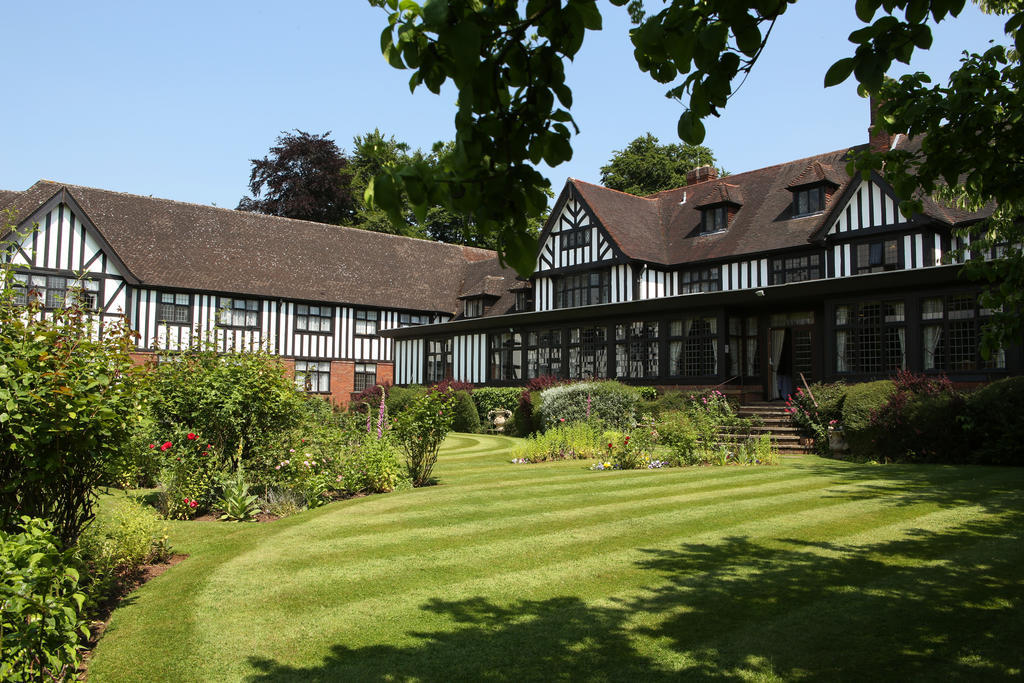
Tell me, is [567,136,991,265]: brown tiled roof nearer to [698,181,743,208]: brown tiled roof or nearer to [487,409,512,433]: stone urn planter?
[698,181,743,208]: brown tiled roof

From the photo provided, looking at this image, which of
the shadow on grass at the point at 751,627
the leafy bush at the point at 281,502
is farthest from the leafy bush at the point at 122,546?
the shadow on grass at the point at 751,627

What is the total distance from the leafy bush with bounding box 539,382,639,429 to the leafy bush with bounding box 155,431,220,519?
11.5 m

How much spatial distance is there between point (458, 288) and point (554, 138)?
125 feet

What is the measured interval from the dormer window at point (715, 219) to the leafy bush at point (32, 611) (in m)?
27.5

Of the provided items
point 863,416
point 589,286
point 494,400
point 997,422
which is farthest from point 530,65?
point 589,286

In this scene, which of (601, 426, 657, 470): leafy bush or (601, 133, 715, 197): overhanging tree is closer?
(601, 426, 657, 470): leafy bush

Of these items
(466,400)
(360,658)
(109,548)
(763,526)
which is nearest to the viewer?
(360,658)

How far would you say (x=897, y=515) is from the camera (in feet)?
28.1

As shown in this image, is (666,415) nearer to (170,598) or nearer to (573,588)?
(573,588)

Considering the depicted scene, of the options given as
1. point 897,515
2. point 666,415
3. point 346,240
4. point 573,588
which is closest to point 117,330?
point 573,588

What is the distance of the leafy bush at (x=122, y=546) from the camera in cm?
611

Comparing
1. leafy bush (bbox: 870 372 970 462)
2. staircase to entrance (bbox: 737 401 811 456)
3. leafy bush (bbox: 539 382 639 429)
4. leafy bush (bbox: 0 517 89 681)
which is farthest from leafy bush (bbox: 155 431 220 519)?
leafy bush (bbox: 870 372 970 462)

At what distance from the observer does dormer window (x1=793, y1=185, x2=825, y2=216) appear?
25797 millimetres

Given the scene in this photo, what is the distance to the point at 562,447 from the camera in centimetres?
1625
